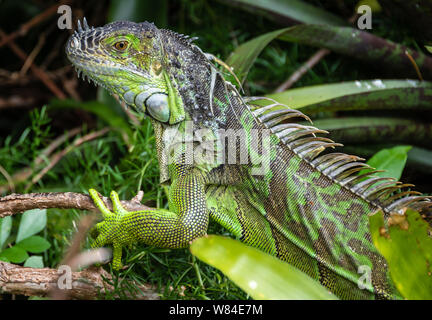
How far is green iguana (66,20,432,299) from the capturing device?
2426 mm

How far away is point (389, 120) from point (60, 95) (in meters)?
3.56

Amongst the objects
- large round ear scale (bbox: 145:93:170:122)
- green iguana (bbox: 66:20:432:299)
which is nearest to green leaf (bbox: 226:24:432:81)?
green iguana (bbox: 66:20:432:299)

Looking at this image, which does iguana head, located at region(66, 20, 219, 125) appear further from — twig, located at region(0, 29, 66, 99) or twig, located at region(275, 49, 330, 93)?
twig, located at region(0, 29, 66, 99)

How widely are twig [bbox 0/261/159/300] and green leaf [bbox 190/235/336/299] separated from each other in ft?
3.23

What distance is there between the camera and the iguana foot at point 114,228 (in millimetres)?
2434

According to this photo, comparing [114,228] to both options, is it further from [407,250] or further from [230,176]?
[407,250]

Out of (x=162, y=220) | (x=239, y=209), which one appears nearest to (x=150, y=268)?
(x=162, y=220)

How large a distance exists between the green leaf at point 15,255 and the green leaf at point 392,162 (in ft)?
7.39

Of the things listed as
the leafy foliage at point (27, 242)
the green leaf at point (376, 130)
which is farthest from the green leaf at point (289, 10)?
the leafy foliage at point (27, 242)

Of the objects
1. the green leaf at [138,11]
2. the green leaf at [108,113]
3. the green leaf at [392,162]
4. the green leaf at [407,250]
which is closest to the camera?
the green leaf at [407,250]

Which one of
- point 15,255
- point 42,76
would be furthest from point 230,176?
point 42,76

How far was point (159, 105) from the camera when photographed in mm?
2498

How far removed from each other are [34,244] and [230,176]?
1.26 meters

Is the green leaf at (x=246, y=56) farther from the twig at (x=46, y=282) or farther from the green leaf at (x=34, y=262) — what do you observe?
the green leaf at (x=34, y=262)
